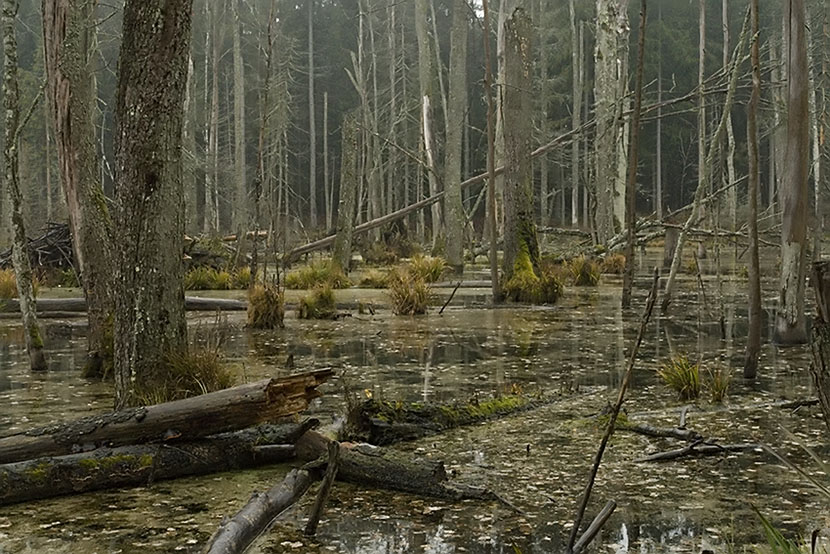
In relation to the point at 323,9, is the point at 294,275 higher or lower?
lower

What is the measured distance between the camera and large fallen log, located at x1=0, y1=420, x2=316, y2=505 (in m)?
4.07

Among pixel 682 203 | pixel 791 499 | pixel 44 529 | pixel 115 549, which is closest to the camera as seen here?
pixel 115 549

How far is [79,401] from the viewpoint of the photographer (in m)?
6.35

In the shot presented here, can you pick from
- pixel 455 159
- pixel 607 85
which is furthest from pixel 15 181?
pixel 607 85

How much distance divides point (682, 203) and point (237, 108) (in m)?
20.1

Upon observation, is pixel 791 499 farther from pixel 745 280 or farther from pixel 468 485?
pixel 745 280

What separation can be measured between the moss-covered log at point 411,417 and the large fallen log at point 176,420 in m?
0.56

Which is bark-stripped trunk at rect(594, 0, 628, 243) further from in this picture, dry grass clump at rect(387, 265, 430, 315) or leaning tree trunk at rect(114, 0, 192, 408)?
leaning tree trunk at rect(114, 0, 192, 408)

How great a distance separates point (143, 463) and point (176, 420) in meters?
0.25

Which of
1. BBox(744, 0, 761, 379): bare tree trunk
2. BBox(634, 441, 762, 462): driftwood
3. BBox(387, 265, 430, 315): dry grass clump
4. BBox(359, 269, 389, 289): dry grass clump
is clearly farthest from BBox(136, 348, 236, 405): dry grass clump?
BBox(359, 269, 389, 289): dry grass clump

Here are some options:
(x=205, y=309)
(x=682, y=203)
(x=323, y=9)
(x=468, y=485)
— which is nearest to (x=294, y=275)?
(x=205, y=309)

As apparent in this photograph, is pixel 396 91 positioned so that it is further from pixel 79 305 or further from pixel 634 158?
pixel 634 158

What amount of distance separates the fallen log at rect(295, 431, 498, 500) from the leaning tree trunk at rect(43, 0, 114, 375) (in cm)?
364

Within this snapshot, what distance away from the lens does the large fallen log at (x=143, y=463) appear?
4.07m
